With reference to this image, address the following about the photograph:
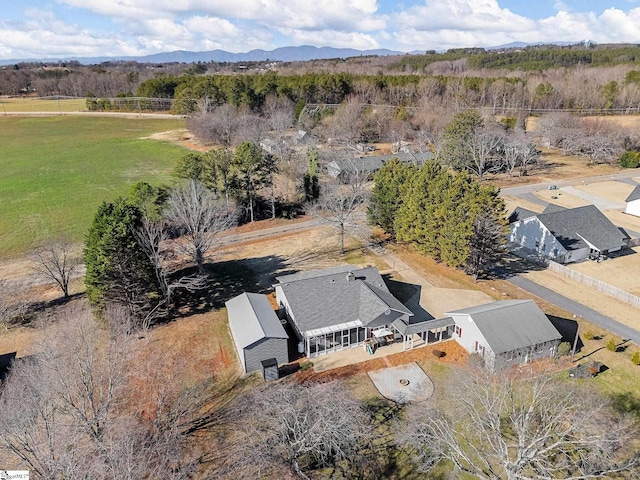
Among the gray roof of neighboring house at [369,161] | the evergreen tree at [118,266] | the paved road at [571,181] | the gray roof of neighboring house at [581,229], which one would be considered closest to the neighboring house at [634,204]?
the paved road at [571,181]

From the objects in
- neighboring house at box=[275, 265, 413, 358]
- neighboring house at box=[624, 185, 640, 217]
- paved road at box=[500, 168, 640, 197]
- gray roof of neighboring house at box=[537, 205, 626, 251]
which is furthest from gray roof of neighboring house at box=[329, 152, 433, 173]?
neighboring house at box=[275, 265, 413, 358]

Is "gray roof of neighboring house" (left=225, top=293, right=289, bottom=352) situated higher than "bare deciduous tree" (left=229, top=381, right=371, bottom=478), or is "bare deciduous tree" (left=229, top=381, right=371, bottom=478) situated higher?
"gray roof of neighboring house" (left=225, top=293, right=289, bottom=352)

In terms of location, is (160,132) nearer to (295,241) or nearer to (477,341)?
(295,241)

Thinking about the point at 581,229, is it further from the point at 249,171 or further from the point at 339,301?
the point at 249,171

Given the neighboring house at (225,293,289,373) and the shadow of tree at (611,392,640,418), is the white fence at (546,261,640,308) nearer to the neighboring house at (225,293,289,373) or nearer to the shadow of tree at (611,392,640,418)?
the shadow of tree at (611,392,640,418)

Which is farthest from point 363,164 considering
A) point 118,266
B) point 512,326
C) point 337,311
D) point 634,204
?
point 118,266

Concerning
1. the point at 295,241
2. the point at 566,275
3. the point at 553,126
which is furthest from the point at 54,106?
the point at 566,275

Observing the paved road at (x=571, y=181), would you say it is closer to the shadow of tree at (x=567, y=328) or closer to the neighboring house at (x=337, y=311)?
the shadow of tree at (x=567, y=328)
